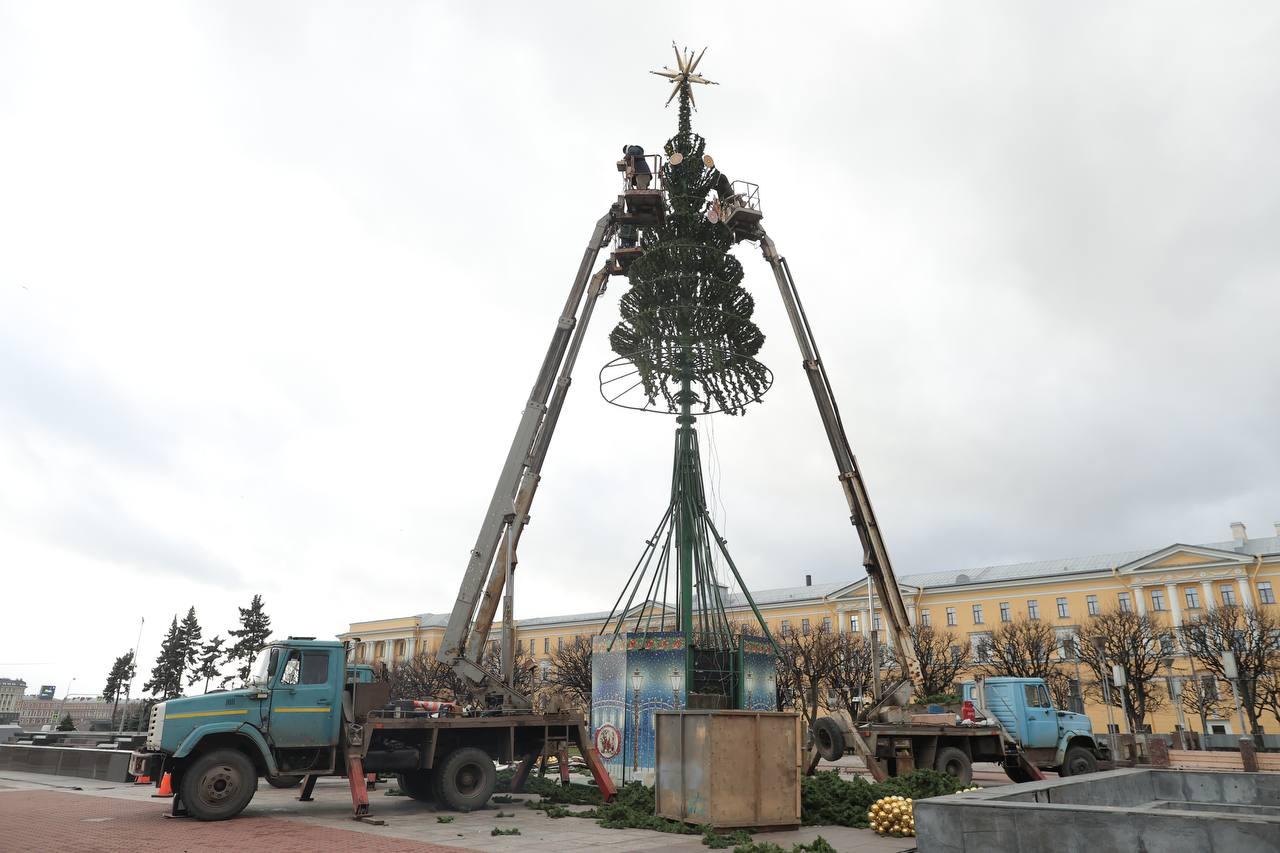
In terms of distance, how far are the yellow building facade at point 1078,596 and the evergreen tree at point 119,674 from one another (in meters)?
40.5

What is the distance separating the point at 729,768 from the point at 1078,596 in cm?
6211

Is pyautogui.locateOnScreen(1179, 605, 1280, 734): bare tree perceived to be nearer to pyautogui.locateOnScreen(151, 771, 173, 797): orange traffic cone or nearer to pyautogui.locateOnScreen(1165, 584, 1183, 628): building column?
pyautogui.locateOnScreen(1165, 584, 1183, 628): building column

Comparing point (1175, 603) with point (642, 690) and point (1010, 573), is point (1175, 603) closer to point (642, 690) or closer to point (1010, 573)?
point (1010, 573)

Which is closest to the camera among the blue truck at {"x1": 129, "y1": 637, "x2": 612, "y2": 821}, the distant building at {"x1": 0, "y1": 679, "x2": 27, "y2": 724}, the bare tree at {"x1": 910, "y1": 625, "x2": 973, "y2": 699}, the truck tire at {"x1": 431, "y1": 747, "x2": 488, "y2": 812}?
the blue truck at {"x1": 129, "y1": 637, "x2": 612, "y2": 821}

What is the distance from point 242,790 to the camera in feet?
51.0

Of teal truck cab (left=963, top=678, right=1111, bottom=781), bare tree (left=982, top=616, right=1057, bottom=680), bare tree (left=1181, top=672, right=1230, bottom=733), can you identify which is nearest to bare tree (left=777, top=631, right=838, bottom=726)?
bare tree (left=982, top=616, right=1057, bottom=680)

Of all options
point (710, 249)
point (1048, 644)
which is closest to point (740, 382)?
point (710, 249)

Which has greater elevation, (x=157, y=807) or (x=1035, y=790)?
(x=1035, y=790)

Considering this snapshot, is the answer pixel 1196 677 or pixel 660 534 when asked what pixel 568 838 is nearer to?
pixel 660 534

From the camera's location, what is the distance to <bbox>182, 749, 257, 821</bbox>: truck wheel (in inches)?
595

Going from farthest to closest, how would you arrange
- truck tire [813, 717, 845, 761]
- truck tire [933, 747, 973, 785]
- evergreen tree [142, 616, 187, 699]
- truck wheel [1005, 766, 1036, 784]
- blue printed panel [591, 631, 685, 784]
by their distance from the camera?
evergreen tree [142, 616, 187, 699] < truck wheel [1005, 766, 1036, 784] < truck tire [813, 717, 845, 761] < truck tire [933, 747, 973, 785] < blue printed panel [591, 631, 685, 784]

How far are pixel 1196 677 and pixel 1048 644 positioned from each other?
29.9 ft

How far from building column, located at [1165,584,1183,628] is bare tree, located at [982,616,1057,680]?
8.75 metres

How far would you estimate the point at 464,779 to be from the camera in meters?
18.1
